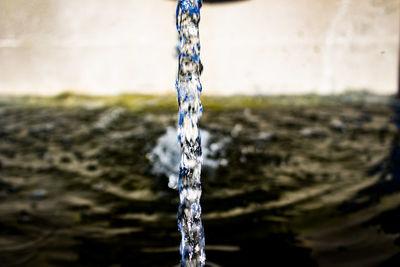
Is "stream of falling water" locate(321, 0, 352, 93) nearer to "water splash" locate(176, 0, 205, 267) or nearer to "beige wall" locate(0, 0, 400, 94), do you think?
"beige wall" locate(0, 0, 400, 94)

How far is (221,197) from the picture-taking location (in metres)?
2.01

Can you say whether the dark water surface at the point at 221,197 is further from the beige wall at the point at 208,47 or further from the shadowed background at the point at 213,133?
the beige wall at the point at 208,47

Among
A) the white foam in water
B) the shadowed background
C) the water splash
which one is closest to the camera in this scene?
the water splash

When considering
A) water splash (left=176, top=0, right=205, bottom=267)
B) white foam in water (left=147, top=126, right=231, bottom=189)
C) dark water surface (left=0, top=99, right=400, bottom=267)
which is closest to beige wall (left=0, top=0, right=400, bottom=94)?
dark water surface (left=0, top=99, right=400, bottom=267)

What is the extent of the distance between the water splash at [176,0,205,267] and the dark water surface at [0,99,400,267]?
13 centimetres

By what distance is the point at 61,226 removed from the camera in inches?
67.1

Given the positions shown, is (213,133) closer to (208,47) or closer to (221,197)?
(221,197)

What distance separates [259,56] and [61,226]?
4379 millimetres

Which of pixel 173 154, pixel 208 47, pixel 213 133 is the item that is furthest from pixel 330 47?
pixel 173 154

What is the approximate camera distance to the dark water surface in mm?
1446

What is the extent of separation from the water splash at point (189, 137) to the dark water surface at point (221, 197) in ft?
0.43

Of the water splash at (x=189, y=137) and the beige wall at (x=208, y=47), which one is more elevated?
the beige wall at (x=208, y=47)

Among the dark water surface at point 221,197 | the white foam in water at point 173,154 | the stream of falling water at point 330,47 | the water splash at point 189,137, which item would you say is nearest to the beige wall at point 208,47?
the stream of falling water at point 330,47

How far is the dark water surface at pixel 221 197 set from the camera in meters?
1.45
